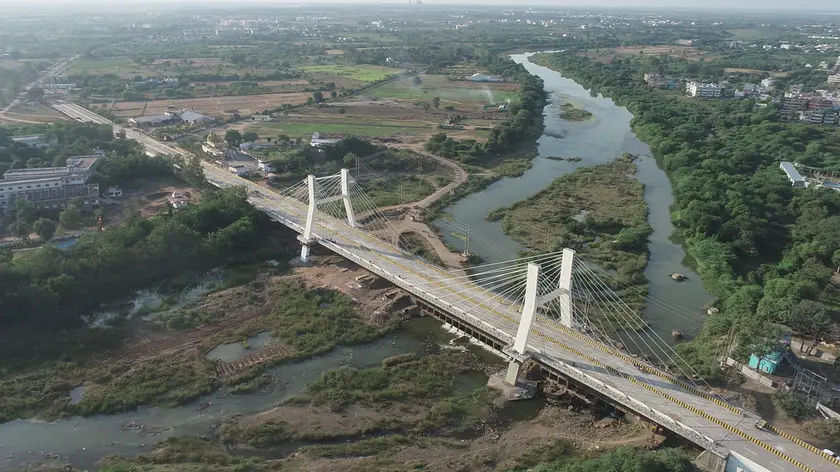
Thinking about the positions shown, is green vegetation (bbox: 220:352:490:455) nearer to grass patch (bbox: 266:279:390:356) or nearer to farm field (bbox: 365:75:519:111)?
grass patch (bbox: 266:279:390:356)

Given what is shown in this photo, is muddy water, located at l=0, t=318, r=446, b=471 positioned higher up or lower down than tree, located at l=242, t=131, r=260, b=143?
lower down

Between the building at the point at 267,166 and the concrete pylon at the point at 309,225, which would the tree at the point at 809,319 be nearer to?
the concrete pylon at the point at 309,225

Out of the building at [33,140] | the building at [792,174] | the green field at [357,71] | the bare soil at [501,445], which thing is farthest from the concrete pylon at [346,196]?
the green field at [357,71]

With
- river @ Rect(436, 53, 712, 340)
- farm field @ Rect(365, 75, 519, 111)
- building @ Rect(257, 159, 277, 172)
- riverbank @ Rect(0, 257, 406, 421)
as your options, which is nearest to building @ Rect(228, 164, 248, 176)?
building @ Rect(257, 159, 277, 172)

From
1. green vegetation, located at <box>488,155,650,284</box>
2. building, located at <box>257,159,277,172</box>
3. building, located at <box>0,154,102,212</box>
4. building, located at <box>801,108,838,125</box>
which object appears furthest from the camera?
building, located at <box>801,108,838,125</box>

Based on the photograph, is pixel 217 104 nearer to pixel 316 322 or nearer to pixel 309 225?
pixel 309 225

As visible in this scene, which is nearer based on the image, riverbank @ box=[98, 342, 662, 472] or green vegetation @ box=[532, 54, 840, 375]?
riverbank @ box=[98, 342, 662, 472]

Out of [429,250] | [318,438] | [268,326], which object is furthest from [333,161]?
[318,438]
